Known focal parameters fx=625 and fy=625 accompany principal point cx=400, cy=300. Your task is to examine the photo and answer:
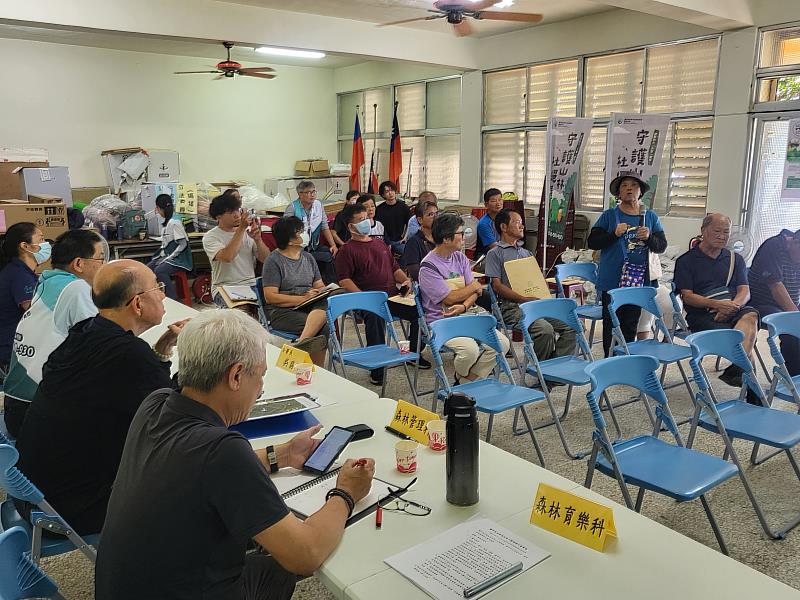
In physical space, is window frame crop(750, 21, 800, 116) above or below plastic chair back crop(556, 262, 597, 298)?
above

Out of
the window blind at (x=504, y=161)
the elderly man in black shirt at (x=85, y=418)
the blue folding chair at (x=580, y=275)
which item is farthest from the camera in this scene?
the window blind at (x=504, y=161)

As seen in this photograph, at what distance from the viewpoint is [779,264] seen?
424 cm

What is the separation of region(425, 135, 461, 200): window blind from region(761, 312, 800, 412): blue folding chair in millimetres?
6797

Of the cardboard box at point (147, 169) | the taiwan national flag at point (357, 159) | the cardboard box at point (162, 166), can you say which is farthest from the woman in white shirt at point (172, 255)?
the taiwan national flag at point (357, 159)

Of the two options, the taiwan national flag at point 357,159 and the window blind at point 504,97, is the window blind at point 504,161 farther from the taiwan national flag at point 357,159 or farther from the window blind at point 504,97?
the taiwan national flag at point 357,159

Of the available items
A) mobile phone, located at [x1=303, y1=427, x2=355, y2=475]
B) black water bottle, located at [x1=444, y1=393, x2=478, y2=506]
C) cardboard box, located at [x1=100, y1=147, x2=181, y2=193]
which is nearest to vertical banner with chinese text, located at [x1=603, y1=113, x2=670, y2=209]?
mobile phone, located at [x1=303, y1=427, x2=355, y2=475]

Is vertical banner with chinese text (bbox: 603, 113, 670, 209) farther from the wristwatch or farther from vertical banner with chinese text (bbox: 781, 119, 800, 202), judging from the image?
the wristwatch

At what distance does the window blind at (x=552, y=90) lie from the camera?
318 inches

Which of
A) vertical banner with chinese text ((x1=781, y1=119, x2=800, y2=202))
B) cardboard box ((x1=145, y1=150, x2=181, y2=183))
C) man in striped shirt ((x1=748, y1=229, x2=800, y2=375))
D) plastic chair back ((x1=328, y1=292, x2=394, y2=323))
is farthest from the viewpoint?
cardboard box ((x1=145, y1=150, x2=181, y2=183))

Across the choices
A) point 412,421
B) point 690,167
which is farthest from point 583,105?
point 412,421

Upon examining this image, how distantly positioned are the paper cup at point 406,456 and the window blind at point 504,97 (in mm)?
7744

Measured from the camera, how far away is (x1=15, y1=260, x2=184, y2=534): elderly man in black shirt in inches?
73.4

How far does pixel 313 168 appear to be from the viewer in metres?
11.3

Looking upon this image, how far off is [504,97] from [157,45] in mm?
5254
